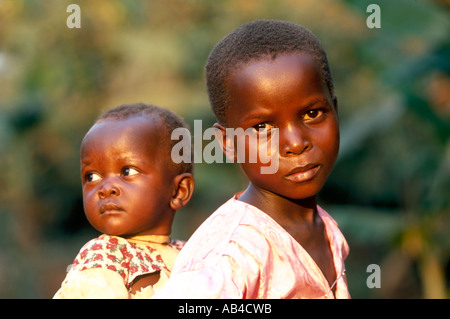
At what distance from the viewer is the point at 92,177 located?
2592 millimetres

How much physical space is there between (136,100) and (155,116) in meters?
8.24

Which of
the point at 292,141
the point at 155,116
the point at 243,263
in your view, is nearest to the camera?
the point at 243,263

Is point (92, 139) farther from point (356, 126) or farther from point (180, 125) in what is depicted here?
point (356, 126)

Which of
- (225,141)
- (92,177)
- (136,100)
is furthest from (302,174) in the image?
(136,100)

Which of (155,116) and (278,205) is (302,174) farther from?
(155,116)

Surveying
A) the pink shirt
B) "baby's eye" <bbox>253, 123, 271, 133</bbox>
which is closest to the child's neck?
the pink shirt

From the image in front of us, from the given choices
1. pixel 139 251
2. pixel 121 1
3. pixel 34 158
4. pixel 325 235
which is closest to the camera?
pixel 325 235

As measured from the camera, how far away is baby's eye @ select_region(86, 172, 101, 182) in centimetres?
258

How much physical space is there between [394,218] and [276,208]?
5.63 metres

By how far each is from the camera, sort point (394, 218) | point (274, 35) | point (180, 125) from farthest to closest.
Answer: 1. point (394, 218)
2. point (180, 125)
3. point (274, 35)

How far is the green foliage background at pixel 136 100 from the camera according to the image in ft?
32.3

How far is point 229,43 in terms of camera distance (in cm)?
213

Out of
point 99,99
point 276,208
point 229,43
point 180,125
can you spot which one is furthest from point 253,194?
point 99,99


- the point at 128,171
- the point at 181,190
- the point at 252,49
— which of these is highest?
the point at 252,49
